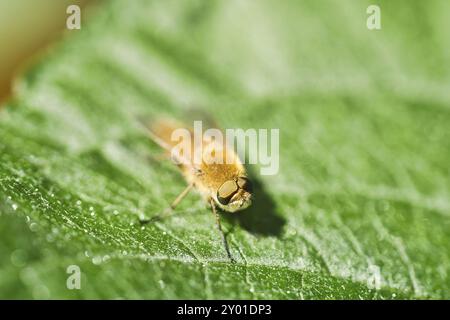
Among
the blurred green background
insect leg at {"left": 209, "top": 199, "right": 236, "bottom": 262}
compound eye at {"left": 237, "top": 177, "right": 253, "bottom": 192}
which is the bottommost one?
insect leg at {"left": 209, "top": 199, "right": 236, "bottom": 262}

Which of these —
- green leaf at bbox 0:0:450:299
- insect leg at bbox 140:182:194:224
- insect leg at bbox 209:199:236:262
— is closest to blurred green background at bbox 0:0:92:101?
green leaf at bbox 0:0:450:299

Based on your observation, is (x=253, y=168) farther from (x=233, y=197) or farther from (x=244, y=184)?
(x=233, y=197)

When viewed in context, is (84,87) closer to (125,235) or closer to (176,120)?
(176,120)

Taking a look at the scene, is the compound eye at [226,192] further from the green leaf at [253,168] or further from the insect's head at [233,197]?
the green leaf at [253,168]

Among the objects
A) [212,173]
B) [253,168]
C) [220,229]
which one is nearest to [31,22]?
[253,168]

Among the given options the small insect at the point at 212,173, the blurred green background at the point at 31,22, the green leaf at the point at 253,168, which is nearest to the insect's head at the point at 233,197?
the small insect at the point at 212,173

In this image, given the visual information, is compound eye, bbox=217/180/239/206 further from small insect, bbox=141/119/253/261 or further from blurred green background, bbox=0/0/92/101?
blurred green background, bbox=0/0/92/101
